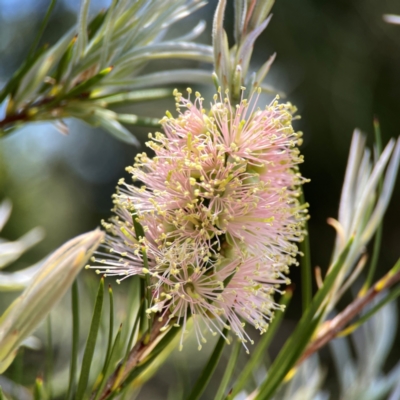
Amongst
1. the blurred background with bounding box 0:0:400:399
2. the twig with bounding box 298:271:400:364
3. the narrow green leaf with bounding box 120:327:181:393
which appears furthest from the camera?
the blurred background with bounding box 0:0:400:399

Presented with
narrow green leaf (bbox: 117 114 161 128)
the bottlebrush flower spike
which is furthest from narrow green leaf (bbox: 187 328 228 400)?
narrow green leaf (bbox: 117 114 161 128)

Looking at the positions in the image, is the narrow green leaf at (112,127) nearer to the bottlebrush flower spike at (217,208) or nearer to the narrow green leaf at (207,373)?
the bottlebrush flower spike at (217,208)

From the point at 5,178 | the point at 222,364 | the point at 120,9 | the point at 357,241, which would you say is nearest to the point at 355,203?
the point at 357,241

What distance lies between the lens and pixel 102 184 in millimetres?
2188

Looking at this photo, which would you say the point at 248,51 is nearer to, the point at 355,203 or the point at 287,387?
the point at 355,203

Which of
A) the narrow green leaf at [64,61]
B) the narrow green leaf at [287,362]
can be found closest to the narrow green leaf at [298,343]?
the narrow green leaf at [287,362]

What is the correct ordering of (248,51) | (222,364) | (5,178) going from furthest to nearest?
(222,364), (5,178), (248,51)

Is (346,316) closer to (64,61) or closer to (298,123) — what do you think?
(64,61)

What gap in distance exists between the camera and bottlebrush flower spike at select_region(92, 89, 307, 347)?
323mm

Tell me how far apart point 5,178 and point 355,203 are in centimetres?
116

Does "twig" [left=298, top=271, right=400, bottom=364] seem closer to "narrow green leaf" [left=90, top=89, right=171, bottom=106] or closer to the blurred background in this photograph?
"narrow green leaf" [left=90, top=89, right=171, bottom=106]

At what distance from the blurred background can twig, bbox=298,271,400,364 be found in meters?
1.14

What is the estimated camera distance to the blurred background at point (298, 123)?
161 centimetres

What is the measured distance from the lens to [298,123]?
6.00ft
